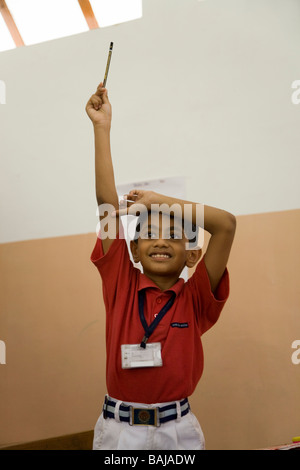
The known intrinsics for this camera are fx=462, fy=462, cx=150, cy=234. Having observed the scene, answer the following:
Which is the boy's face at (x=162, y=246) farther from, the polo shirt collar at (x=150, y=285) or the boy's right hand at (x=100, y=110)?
the boy's right hand at (x=100, y=110)

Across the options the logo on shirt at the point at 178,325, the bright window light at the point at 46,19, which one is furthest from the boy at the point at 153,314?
the bright window light at the point at 46,19

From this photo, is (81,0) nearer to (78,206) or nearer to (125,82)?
(125,82)

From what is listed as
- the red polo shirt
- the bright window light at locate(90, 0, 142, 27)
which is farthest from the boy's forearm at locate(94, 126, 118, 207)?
the bright window light at locate(90, 0, 142, 27)

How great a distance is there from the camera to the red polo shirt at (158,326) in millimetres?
1071

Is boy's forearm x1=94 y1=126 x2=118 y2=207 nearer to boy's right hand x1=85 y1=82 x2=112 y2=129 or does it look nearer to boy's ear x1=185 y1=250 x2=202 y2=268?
boy's right hand x1=85 y1=82 x2=112 y2=129

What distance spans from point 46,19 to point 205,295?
5.69 ft

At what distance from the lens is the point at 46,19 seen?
2242 millimetres

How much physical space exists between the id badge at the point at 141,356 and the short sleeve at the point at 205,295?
0.55 ft

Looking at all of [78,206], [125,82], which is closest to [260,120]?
[125,82]

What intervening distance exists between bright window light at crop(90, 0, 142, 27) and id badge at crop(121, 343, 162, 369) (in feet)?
5.18

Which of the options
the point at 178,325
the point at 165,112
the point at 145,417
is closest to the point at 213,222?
the point at 178,325

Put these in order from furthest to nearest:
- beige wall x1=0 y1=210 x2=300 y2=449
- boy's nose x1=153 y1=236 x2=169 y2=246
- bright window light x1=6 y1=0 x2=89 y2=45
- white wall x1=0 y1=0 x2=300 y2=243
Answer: bright window light x1=6 y1=0 x2=89 y2=45 → white wall x1=0 y1=0 x2=300 y2=243 → beige wall x1=0 y1=210 x2=300 y2=449 → boy's nose x1=153 y1=236 x2=169 y2=246

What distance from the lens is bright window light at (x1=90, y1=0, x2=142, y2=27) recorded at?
2.09 meters

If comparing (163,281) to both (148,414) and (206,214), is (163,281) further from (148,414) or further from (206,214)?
(148,414)
